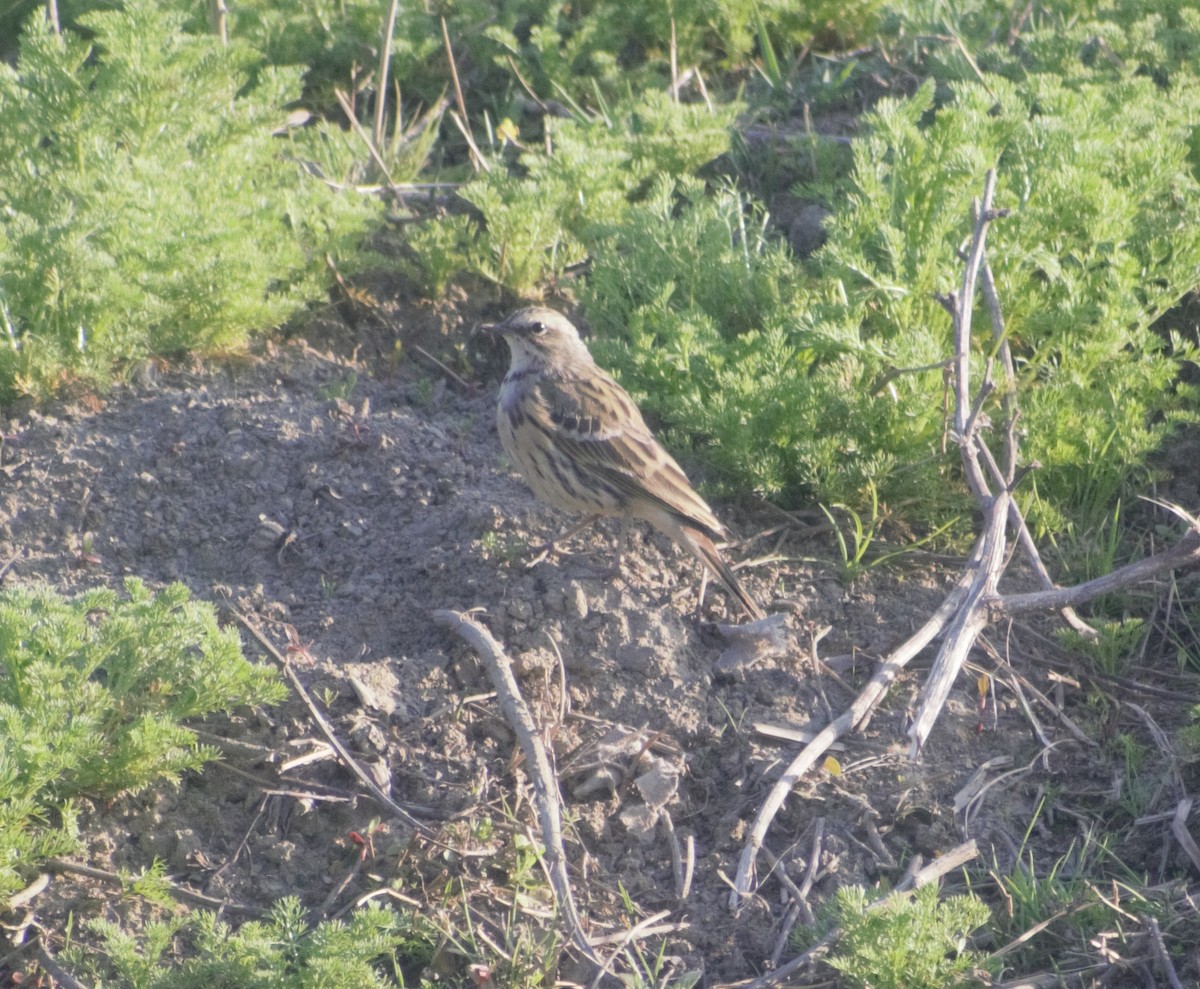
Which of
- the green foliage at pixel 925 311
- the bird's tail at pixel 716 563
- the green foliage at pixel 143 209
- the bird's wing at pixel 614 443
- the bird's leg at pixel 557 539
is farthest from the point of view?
the green foliage at pixel 143 209

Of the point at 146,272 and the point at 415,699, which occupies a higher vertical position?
the point at 146,272

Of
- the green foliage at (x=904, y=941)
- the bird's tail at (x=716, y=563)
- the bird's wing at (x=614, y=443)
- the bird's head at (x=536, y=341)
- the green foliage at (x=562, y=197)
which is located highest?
the green foliage at (x=562, y=197)

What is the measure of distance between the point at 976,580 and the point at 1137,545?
1.14 m

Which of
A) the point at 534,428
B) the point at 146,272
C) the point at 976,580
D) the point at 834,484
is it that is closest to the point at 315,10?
the point at 146,272

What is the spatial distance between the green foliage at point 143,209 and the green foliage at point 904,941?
3.95 m

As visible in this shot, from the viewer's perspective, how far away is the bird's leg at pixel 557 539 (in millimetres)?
5848

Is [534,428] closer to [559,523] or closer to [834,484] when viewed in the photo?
[559,523]

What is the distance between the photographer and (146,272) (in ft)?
20.9

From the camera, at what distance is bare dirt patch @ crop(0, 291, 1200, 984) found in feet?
15.3

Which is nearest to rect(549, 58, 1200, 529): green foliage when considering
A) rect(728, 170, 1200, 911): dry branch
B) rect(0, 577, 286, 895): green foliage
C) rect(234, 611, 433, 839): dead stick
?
rect(728, 170, 1200, 911): dry branch

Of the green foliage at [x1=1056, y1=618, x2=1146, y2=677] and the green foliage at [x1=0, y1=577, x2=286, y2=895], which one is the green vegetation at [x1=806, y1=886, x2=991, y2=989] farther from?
the green foliage at [x1=0, y1=577, x2=286, y2=895]

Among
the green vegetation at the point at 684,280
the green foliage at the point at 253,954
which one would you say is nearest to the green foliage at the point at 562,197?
the green vegetation at the point at 684,280

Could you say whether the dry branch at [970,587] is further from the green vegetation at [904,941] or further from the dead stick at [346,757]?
the dead stick at [346,757]

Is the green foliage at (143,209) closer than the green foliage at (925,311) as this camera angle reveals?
No
